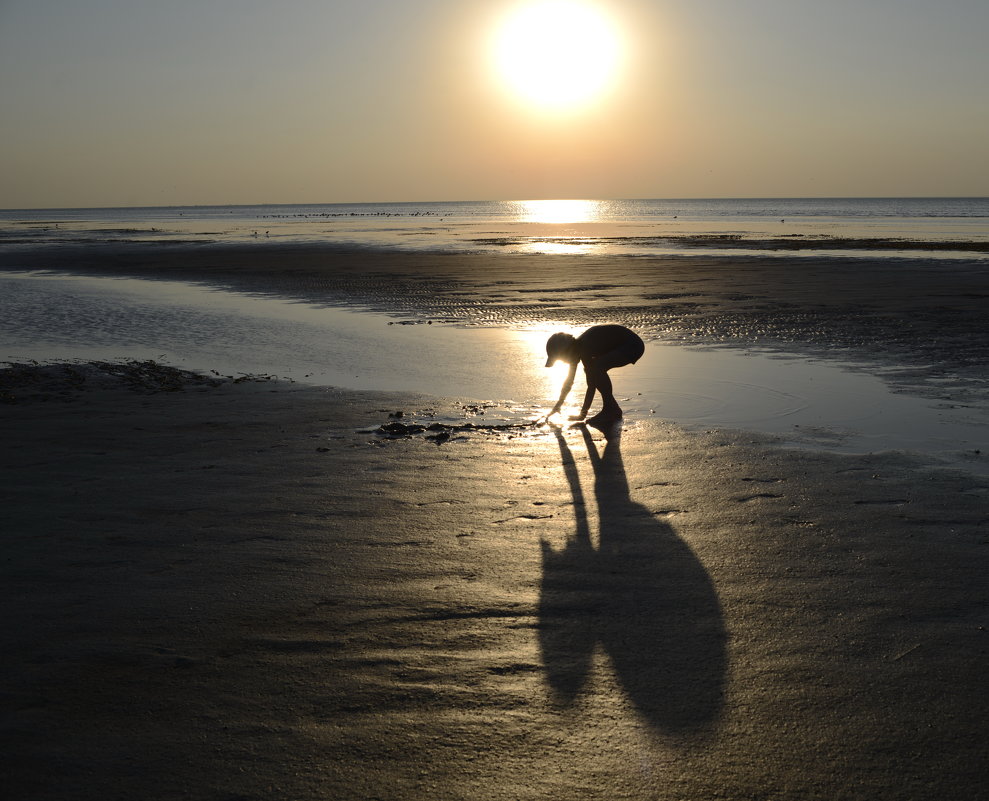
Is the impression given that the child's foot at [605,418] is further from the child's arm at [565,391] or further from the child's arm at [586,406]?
the child's arm at [565,391]

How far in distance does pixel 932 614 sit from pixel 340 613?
3.32 meters

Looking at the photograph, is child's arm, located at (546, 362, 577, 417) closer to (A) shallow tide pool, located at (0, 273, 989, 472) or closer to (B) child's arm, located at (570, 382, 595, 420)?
(B) child's arm, located at (570, 382, 595, 420)

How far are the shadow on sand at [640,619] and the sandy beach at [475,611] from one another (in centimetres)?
2

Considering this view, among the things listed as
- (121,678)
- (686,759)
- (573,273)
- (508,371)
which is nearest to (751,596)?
(686,759)

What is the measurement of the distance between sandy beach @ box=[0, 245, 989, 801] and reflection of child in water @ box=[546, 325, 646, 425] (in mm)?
623

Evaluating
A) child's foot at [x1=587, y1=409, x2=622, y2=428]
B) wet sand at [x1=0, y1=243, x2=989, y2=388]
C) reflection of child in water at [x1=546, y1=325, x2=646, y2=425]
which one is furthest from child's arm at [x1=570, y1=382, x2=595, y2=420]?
wet sand at [x1=0, y1=243, x2=989, y2=388]

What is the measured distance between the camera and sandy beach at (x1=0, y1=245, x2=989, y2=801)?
3.48 m

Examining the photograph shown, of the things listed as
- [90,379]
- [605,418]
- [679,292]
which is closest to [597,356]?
[605,418]

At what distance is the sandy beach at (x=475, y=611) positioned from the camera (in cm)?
348

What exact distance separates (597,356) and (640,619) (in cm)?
570

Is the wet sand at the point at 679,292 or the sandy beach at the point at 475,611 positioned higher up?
the wet sand at the point at 679,292

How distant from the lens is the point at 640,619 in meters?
4.73

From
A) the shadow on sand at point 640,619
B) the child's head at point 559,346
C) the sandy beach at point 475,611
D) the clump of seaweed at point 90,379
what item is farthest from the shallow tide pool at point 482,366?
the shadow on sand at point 640,619

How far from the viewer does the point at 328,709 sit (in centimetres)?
386
